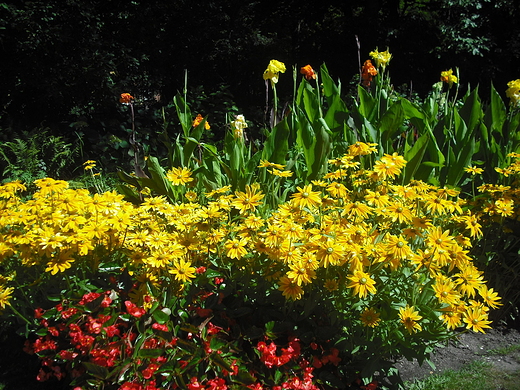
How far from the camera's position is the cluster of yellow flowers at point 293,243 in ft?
5.63

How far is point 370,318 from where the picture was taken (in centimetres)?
181

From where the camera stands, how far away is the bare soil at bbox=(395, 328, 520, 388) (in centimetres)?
229

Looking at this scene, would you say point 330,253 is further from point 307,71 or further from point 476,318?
point 307,71

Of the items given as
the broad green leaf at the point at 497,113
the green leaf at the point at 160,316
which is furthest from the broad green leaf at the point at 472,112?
the green leaf at the point at 160,316

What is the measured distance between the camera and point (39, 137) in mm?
5219

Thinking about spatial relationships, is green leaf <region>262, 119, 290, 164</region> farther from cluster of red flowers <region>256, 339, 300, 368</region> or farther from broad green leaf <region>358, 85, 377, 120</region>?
cluster of red flowers <region>256, 339, 300, 368</region>

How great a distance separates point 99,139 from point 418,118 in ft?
12.2

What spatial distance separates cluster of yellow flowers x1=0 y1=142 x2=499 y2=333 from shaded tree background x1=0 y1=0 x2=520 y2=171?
3870 mm

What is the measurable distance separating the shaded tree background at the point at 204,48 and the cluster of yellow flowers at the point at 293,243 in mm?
3870

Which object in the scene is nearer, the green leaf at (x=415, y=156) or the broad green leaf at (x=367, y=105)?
the green leaf at (x=415, y=156)

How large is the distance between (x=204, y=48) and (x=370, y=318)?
710 centimetres

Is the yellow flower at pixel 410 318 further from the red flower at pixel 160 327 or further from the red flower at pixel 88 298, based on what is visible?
the red flower at pixel 88 298

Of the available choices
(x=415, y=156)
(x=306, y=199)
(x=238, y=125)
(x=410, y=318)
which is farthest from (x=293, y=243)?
(x=238, y=125)

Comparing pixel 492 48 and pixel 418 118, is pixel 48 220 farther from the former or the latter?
pixel 492 48
